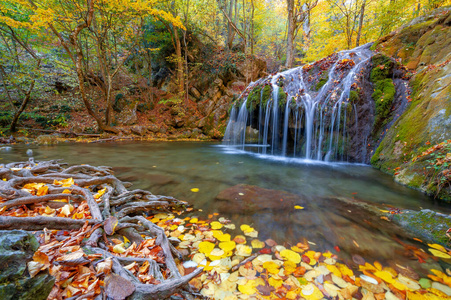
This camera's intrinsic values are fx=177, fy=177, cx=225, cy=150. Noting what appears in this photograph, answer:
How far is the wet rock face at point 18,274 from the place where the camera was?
2.44ft

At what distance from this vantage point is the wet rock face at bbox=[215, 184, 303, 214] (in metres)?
2.69

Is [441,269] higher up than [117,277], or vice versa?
[117,277]

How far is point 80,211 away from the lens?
183cm

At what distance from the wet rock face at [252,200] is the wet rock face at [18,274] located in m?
1.94

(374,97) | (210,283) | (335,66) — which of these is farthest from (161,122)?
(210,283)

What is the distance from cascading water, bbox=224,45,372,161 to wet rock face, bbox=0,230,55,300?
305 inches

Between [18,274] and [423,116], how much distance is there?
24.4 feet

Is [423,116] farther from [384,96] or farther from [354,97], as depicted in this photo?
[354,97]

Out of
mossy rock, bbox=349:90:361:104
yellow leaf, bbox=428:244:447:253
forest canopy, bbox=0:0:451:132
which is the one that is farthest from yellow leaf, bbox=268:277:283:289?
forest canopy, bbox=0:0:451:132

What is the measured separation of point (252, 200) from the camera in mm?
2982

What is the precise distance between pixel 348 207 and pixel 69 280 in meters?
3.37

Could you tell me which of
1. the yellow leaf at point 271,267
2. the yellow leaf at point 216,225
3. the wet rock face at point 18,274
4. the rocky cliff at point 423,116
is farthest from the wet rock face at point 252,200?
the rocky cliff at point 423,116

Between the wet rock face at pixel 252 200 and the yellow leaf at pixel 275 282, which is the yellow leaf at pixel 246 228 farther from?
the yellow leaf at pixel 275 282

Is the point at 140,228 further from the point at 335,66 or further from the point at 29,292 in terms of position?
the point at 335,66
